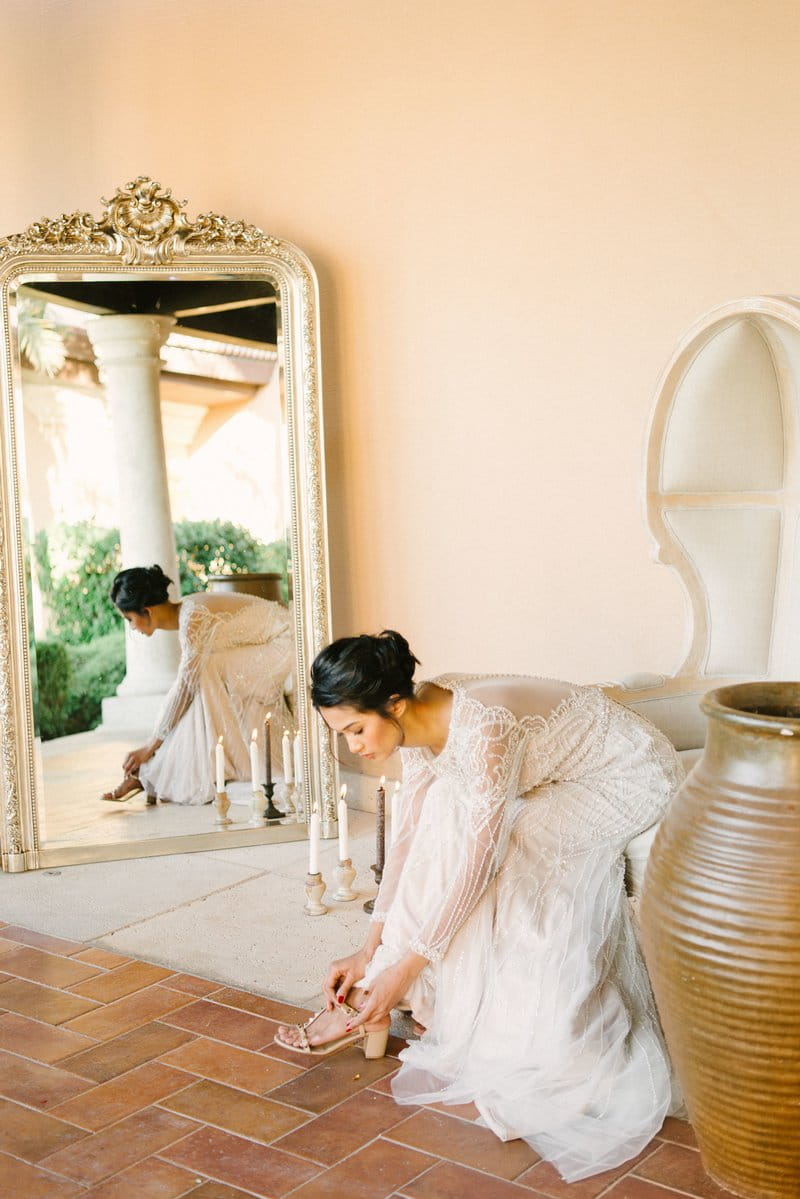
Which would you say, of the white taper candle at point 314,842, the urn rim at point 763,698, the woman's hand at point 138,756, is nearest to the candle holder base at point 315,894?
the white taper candle at point 314,842

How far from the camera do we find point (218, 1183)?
213 cm

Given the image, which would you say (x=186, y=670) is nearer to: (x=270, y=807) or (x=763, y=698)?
(x=270, y=807)

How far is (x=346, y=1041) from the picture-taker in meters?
2.50

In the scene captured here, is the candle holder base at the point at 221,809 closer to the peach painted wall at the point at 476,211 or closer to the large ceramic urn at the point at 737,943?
Result: the peach painted wall at the point at 476,211

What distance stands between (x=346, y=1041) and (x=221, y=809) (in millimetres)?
1709

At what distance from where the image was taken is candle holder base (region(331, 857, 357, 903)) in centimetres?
350

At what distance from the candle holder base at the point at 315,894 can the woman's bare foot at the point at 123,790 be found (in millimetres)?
896

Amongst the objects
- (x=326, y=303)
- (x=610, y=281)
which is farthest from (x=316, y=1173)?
(x=326, y=303)

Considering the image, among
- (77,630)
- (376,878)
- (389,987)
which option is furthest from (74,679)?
(389,987)

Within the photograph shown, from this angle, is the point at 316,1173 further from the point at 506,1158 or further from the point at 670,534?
the point at 670,534

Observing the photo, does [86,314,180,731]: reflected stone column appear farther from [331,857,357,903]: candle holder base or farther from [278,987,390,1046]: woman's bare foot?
[278,987,390,1046]: woman's bare foot

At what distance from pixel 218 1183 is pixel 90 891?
1.71 metres

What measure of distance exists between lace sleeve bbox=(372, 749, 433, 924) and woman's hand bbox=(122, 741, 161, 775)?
1.55 m

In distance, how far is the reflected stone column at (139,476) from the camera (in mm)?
3955
